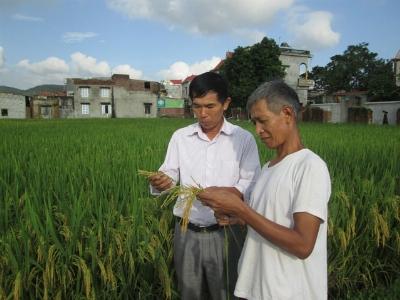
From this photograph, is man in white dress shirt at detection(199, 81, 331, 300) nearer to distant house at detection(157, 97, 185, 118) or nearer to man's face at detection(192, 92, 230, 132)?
man's face at detection(192, 92, 230, 132)

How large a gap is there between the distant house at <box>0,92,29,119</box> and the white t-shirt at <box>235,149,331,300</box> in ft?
126

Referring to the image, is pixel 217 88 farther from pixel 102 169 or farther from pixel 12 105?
pixel 12 105

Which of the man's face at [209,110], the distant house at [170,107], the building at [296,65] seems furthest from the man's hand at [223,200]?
the distant house at [170,107]

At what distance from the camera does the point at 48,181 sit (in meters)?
3.05

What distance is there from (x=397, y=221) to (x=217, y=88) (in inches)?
86.3

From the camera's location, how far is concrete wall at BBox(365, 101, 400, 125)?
21453 millimetres

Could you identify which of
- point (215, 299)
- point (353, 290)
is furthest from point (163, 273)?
point (353, 290)

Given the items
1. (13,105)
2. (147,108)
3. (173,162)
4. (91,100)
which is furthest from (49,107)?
(173,162)

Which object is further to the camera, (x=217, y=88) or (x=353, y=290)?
(x=353, y=290)

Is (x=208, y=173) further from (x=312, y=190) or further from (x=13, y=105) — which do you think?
(x=13, y=105)

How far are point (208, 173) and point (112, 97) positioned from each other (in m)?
40.0

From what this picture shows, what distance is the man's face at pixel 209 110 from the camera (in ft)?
5.63

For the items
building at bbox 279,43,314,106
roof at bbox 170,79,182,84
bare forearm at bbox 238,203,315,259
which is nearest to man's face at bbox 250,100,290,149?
bare forearm at bbox 238,203,315,259

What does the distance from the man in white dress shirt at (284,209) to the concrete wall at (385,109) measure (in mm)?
22563
